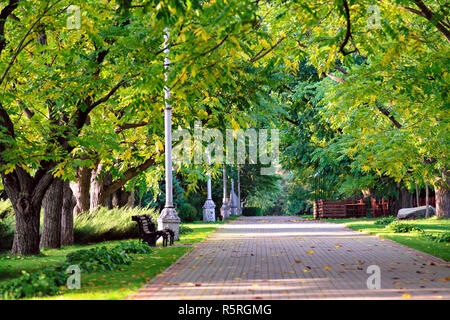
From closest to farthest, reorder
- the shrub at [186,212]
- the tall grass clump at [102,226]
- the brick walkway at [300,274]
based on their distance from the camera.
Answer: the brick walkway at [300,274] → the tall grass clump at [102,226] → the shrub at [186,212]

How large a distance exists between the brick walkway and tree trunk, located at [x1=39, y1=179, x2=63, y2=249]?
5177mm

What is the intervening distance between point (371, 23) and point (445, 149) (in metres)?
Result: 9.20

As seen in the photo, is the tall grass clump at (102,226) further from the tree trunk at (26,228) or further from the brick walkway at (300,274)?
the brick walkway at (300,274)

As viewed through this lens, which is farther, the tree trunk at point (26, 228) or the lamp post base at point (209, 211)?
the lamp post base at point (209, 211)

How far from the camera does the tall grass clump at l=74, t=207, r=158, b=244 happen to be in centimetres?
2159

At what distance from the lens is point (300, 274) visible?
11188 millimetres

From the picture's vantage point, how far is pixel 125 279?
10.6 meters

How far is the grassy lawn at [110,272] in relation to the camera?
8901 millimetres

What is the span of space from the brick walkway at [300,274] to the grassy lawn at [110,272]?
1.05 feet

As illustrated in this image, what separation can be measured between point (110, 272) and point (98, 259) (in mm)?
1079

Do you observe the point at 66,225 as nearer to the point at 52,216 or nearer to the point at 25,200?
the point at 52,216

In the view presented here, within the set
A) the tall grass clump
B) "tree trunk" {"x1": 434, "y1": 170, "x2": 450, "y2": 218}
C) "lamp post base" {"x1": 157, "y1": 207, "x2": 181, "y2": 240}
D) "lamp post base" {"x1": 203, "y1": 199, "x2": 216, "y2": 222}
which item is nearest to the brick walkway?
"lamp post base" {"x1": 157, "y1": 207, "x2": 181, "y2": 240}

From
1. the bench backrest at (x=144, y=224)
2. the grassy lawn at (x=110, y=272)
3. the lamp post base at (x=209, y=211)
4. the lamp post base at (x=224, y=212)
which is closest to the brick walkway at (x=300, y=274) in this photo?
the grassy lawn at (x=110, y=272)

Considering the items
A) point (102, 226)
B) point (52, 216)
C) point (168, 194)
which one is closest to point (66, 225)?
point (52, 216)
